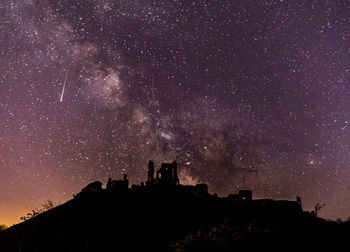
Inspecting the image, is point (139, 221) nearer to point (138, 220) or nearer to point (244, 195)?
point (138, 220)

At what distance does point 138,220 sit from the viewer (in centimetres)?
2586

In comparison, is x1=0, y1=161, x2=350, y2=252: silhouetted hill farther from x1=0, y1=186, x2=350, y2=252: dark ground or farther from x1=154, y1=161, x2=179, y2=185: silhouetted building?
x1=154, y1=161, x2=179, y2=185: silhouetted building

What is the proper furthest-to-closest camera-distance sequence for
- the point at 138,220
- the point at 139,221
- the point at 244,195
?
1. the point at 244,195
2. the point at 138,220
3. the point at 139,221

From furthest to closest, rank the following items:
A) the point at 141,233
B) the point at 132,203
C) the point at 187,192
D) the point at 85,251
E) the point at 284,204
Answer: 1. the point at 284,204
2. the point at 187,192
3. the point at 132,203
4. the point at 141,233
5. the point at 85,251

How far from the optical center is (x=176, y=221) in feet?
83.8

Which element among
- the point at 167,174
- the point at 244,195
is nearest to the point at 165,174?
the point at 167,174

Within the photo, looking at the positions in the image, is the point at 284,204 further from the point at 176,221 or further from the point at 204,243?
the point at 204,243

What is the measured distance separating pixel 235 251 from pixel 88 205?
19.5 metres

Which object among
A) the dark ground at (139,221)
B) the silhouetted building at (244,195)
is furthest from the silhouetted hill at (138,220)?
the silhouetted building at (244,195)

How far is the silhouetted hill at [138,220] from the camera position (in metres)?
23.1

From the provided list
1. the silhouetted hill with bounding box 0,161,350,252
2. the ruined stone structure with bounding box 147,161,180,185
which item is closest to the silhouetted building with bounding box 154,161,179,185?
the ruined stone structure with bounding box 147,161,180,185

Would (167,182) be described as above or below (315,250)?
above

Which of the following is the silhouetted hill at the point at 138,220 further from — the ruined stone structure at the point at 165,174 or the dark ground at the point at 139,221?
the ruined stone structure at the point at 165,174

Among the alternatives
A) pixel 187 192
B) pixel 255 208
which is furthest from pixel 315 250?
pixel 187 192
